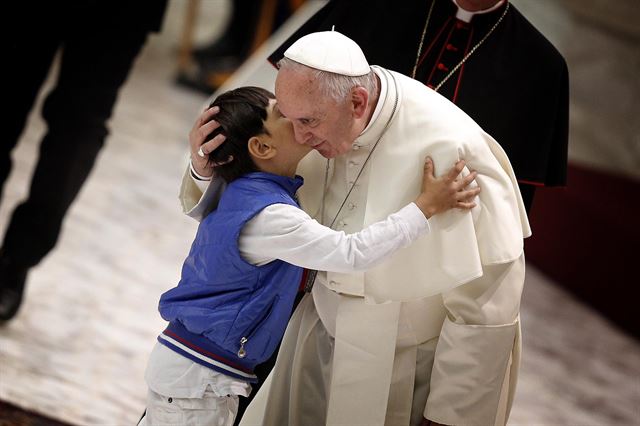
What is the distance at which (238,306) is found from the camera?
244 centimetres

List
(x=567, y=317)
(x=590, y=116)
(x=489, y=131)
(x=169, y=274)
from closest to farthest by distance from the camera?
(x=489, y=131) < (x=169, y=274) < (x=567, y=317) < (x=590, y=116)

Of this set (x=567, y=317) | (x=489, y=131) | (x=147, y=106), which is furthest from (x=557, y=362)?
(x=147, y=106)

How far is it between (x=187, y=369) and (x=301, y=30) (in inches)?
40.1

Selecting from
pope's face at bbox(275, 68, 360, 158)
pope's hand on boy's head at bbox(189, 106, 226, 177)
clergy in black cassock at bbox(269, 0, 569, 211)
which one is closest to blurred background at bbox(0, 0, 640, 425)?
clergy in black cassock at bbox(269, 0, 569, 211)

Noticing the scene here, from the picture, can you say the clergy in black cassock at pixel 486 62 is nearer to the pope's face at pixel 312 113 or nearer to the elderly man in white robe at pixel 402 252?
the elderly man in white robe at pixel 402 252

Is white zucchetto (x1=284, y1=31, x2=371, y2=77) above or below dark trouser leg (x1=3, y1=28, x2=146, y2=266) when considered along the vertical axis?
above

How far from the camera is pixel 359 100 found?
7.74ft

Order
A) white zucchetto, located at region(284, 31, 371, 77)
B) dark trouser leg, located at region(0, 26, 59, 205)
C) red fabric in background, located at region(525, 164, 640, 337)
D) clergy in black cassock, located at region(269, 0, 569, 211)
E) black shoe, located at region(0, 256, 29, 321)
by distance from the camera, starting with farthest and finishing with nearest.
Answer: red fabric in background, located at region(525, 164, 640, 337) < black shoe, located at region(0, 256, 29, 321) < dark trouser leg, located at region(0, 26, 59, 205) < clergy in black cassock, located at region(269, 0, 569, 211) < white zucchetto, located at region(284, 31, 371, 77)

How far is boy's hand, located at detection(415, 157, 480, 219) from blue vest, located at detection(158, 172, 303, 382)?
1.04ft

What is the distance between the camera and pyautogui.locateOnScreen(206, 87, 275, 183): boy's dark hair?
2426 millimetres

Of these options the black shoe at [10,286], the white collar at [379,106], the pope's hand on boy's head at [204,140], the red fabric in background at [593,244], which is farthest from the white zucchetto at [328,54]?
the red fabric in background at [593,244]

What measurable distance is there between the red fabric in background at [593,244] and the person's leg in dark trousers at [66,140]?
3493mm

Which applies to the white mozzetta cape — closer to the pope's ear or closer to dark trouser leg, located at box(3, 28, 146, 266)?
the pope's ear

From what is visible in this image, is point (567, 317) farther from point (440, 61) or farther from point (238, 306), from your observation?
point (238, 306)
